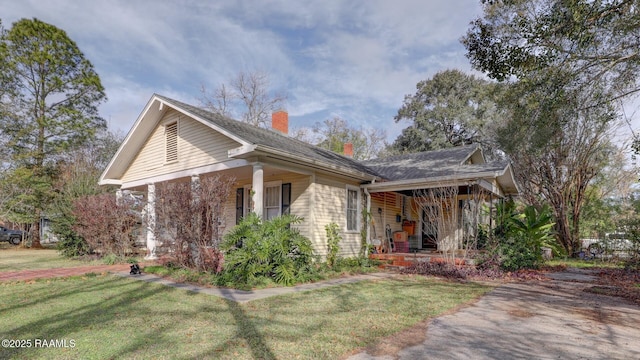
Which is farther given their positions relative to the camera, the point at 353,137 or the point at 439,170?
the point at 353,137

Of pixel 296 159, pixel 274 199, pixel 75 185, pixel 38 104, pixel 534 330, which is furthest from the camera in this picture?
pixel 38 104

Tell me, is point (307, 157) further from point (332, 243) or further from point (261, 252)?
point (261, 252)

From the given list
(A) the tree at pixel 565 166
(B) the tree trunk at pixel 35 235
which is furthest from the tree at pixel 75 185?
(A) the tree at pixel 565 166

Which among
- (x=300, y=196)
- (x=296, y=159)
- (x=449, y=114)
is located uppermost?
(x=449, y=114)

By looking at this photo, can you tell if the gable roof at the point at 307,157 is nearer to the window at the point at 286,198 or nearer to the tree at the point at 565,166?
the window at the point at 286,198

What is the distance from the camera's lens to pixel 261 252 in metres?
7.43

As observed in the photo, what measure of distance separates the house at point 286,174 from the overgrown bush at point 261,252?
79 cm

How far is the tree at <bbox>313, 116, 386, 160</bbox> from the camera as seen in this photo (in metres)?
36.0

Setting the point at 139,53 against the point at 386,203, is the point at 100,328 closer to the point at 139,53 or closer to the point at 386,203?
the point at 386,203

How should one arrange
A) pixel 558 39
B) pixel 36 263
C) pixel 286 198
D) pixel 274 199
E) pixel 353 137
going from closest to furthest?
pixel 558 39
pixel 286 198
pixel 36 263
pixel 274 199
pixel 353 137

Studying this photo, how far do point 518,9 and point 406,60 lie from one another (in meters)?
10.6

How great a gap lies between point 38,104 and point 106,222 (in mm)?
15716

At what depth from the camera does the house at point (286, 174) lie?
939 centimetres

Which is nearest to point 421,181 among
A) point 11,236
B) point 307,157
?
point 307,157
